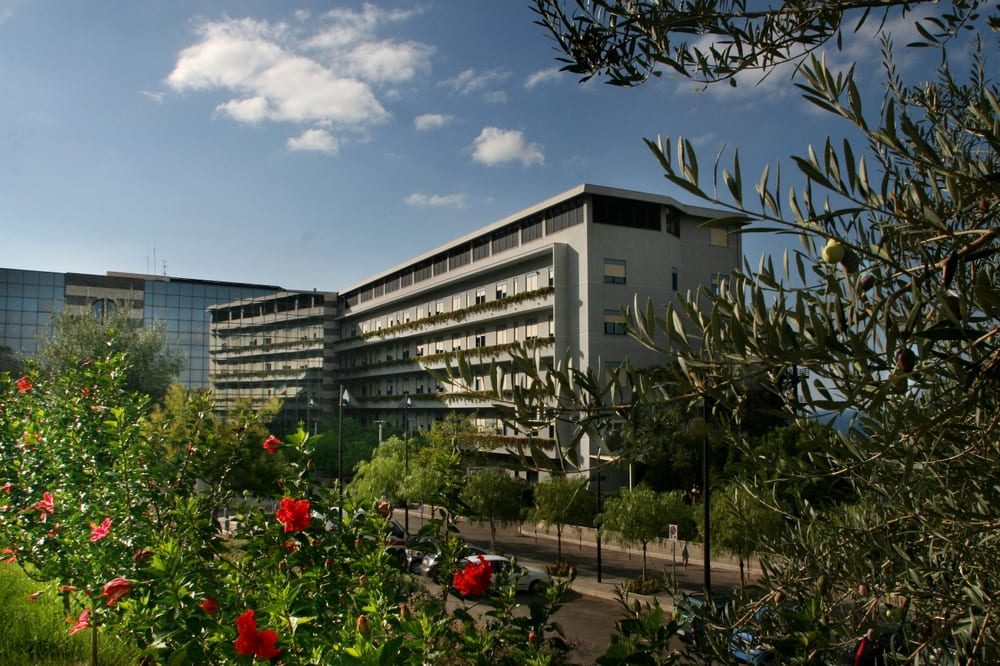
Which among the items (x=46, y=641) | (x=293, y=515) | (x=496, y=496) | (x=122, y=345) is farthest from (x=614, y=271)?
(x=293, y=515)

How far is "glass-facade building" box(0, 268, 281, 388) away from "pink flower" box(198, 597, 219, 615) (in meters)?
62.6

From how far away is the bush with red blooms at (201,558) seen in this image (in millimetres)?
3916

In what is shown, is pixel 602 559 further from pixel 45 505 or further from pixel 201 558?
pixel 201 558

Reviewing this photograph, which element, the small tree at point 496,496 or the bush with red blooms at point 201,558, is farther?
the small tree at point 496,496

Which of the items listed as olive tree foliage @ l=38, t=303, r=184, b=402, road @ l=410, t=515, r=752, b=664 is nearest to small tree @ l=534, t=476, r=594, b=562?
road @ l=410, t=515, r=752, b=664

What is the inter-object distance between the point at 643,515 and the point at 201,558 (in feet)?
68.9

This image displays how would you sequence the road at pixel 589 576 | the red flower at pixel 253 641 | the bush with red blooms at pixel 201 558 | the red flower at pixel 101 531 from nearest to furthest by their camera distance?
the red flower at pixel 253 641 → the bush with red blooms at pixel 201 558 → the red flower at pixel 101 531 → the road at pixel 589 576

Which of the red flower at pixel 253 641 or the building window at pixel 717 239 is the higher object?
the building window at pixel 717 239

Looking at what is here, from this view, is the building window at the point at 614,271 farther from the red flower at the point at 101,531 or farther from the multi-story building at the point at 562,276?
the red flower at the point at 101,531

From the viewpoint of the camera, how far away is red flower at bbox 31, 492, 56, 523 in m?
8.26

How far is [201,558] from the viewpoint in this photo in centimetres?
589

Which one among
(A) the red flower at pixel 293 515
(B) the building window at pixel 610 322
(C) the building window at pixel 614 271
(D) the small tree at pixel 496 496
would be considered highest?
(C) the building window at pixel 614 271

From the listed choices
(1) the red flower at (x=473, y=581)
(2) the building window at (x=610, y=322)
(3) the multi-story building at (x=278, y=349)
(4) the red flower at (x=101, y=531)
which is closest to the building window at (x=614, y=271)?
(2) the building window at (x=610, y=322)

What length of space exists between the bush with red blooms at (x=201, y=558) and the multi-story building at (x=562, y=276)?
20542 mm
